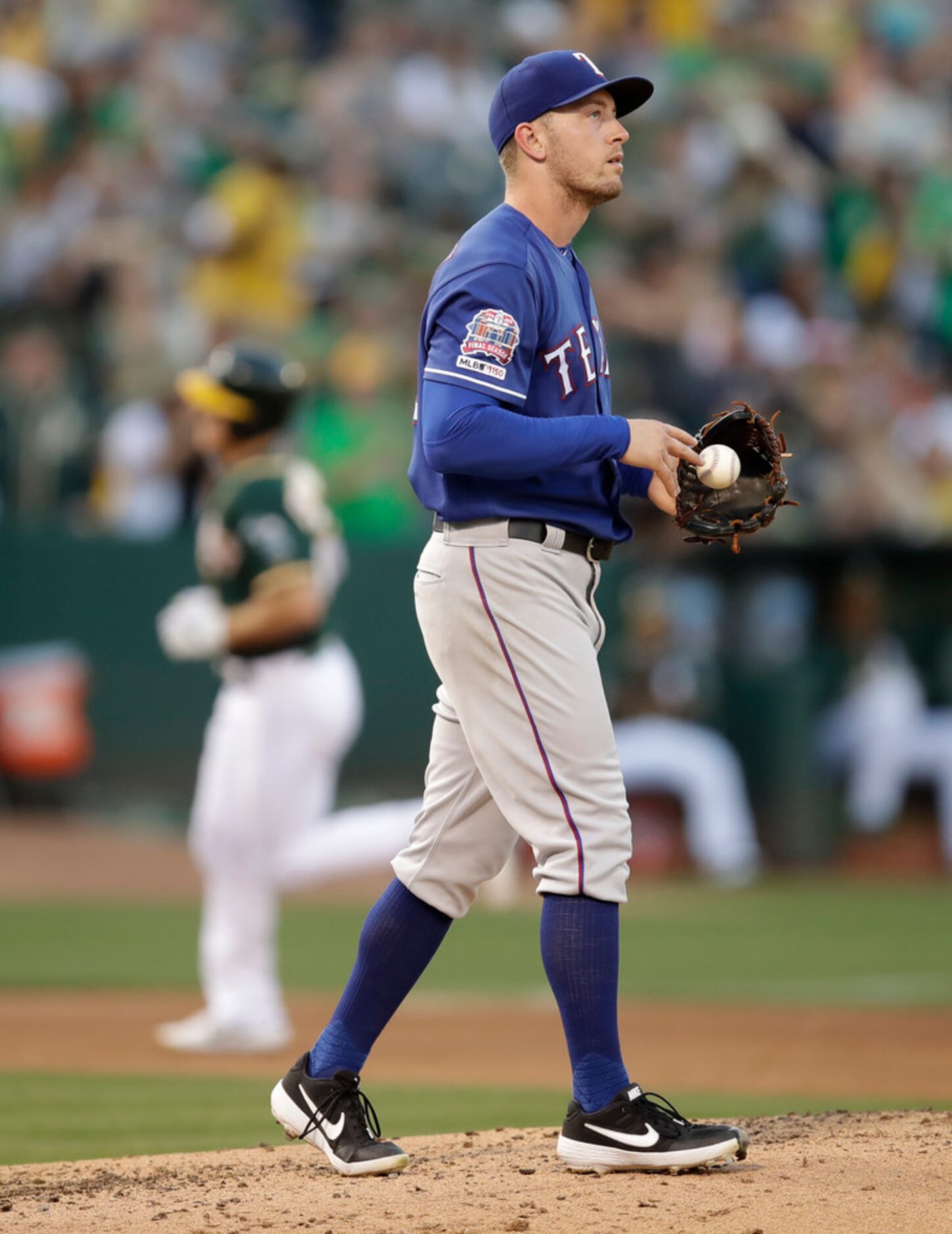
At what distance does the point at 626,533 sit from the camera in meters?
3.81

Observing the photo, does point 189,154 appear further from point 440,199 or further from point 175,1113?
point 175,1113

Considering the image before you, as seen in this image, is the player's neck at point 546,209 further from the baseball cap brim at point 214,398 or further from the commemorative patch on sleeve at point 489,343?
the baseball cap brim at point 214,398

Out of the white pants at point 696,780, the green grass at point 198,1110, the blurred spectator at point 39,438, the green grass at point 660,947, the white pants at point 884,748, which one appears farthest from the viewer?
the white pants at point 884,748

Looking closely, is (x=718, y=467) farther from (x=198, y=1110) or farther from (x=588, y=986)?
(x=198, y=1110)

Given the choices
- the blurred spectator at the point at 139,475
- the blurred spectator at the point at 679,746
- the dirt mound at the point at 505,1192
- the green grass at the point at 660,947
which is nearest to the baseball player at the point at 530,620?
the dirt mound at the point at 505,1192

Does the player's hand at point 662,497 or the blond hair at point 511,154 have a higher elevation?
the blond hair at point 511,154

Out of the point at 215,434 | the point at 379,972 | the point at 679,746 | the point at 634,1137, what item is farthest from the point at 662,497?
the point at 679,746

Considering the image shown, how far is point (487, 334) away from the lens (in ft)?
11.4

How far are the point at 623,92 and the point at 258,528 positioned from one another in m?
3.04

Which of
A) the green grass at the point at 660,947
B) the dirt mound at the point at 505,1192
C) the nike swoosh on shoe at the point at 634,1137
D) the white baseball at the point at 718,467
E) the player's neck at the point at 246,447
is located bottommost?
the green grass at the point at 660,947

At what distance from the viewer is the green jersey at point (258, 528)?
652 centimetres

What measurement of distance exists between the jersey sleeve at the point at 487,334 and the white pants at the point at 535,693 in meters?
0.28

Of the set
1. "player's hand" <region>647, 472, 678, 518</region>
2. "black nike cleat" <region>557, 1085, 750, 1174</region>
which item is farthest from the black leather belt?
"black nike cleat" <region>557, 1085, 750, 1174</region>

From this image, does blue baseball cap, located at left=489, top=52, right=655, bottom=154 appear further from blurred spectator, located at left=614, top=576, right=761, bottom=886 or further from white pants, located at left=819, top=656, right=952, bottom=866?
white pants, located at left=819, top=656, right=952, bottom=866
